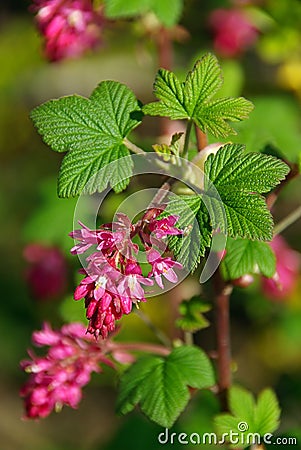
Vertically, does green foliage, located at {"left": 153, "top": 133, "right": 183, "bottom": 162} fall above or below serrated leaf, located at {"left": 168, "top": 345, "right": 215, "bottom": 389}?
above


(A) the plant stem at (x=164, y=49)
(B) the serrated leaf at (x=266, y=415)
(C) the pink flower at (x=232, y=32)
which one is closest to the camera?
Answer: (B) the serrated leaf at (x=266, y=415)

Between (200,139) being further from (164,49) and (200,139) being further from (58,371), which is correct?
(164,49)

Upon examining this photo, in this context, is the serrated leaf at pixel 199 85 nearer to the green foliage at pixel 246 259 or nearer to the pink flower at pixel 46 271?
the green foliage at pixel 246 259

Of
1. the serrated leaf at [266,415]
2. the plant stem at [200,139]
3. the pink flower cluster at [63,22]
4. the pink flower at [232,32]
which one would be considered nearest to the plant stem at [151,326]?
the serrated leaf at [266,415]

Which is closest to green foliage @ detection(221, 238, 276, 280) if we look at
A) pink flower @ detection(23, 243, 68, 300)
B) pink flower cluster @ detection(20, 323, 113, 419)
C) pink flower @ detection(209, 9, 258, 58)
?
pink flower cluster @ detection(20, 323, 113, 419)

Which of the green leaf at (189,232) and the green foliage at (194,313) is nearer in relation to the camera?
the green leaf at (189,232)

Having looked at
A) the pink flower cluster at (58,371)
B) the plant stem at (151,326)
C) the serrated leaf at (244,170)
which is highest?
the serrated leaf at (244,170)

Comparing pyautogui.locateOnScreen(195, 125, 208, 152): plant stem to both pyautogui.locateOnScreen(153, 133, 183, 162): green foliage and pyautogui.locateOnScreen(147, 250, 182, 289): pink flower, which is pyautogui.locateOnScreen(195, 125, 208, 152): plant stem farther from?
pyautogui.locateOnScreen(147, 250, 182, 289): pink flower
